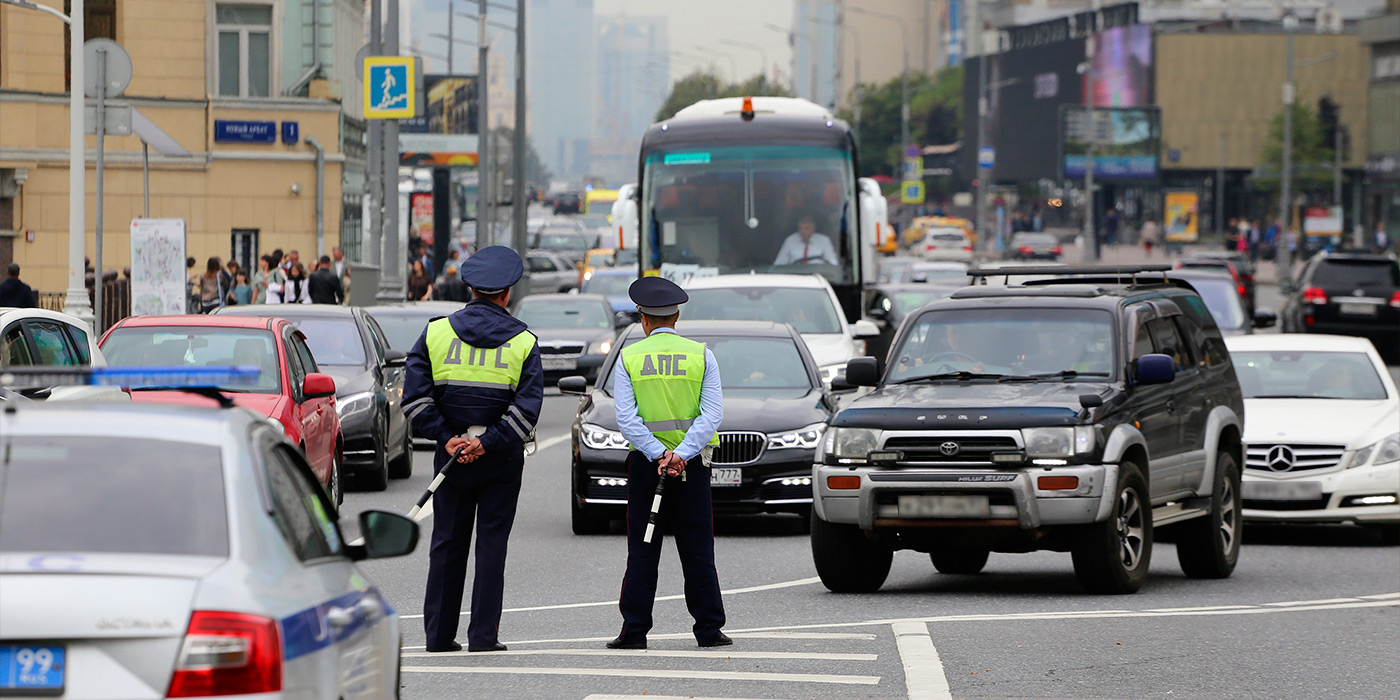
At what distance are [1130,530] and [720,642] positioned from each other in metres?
3.13

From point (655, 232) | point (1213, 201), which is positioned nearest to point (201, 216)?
point (655, 232)

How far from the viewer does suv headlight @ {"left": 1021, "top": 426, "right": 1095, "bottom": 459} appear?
36.2 feet

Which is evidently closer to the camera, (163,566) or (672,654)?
(163,566)

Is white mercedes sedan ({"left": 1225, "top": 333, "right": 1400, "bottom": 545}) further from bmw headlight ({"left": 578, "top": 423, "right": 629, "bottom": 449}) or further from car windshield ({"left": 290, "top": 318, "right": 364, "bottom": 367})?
car windshield ({"left": 290, "top": 318, "right": 364, "bottom": 367})

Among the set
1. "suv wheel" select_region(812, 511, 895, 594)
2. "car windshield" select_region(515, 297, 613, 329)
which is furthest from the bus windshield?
"suv wheel" select_region(812, 511, 895, 594)

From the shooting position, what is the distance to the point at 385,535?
5785 mm

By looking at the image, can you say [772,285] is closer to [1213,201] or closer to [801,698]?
[801,698]

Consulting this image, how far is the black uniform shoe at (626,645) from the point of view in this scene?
9391 mm

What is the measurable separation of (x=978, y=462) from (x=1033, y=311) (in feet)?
4.99

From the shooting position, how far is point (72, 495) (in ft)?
15.3

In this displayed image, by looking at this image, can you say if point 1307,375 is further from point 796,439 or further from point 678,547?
point 678,547

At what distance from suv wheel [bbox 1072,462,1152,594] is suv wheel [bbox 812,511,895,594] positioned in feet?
3.69

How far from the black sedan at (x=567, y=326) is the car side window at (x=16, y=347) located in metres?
15.0

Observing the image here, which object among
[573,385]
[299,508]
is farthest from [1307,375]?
[299,508]
